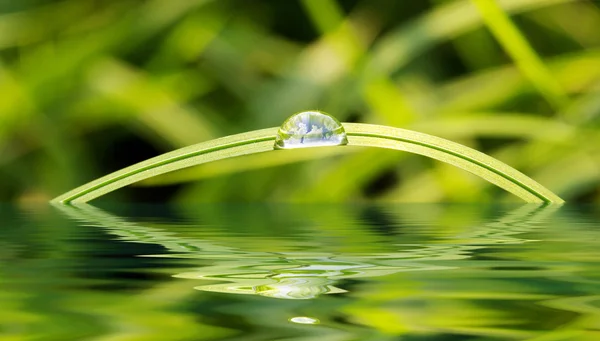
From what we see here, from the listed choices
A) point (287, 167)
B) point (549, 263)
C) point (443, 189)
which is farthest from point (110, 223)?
point (549, 263)

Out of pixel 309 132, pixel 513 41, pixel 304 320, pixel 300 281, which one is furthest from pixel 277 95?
pixel 304 320

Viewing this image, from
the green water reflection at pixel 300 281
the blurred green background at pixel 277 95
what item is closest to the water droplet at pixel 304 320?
the green water reflection at pixel 300 281

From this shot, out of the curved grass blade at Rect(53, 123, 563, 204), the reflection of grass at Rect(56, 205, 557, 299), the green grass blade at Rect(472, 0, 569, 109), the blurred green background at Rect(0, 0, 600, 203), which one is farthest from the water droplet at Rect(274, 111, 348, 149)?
the green grass blade at Rect(472, 0, 569, 109)

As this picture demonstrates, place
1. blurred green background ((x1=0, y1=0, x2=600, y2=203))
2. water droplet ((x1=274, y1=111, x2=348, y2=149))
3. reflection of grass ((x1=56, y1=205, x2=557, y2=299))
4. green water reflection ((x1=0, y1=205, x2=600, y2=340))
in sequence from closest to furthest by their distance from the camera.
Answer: green water reflection ((x1=0, y1=205, x2=600, y2=340)) → reflection of grass ((x1=56, y1=205, x2=557, y2=299)) → water droplet ((x1=274, y1=111, x2=348, y2=149)) → blurred green background ((x1=0, y1=0, x2=600, y2=203))

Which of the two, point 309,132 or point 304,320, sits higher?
point 309,132

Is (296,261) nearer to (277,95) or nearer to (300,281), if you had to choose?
(300,281)

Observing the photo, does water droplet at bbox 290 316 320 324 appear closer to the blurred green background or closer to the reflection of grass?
the reflection of grass

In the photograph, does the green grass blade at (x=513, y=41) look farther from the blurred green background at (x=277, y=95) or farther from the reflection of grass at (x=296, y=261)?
the reflection of grass at (x=296, y=261)
